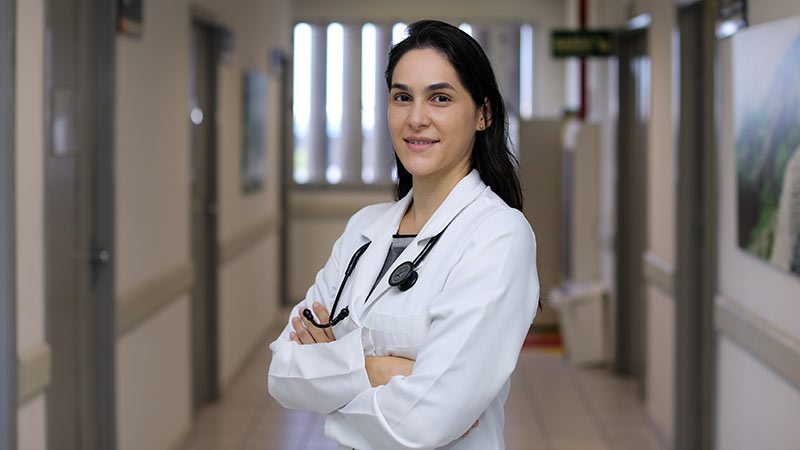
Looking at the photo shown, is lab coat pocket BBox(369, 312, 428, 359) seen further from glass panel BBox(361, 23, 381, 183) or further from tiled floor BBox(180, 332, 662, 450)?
glass panel BBox(361, 23, 381, 183)

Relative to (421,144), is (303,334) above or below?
below

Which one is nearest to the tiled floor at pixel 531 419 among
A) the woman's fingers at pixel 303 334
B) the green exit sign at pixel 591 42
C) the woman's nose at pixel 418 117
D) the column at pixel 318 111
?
the green exit sign at pixel 591 42

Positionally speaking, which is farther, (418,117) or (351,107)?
(351,107)

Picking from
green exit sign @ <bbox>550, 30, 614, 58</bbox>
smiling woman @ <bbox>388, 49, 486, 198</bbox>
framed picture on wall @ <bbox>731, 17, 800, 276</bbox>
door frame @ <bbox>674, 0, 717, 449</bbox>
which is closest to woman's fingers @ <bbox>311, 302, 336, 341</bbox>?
smiling woman @ <bbox>388, 49, 486, 198</bbox>

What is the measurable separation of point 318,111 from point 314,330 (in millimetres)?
7387

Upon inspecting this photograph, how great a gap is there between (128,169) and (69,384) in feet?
3.11

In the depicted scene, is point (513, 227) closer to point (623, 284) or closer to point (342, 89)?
point (623, 284)

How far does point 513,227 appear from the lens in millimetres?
1708

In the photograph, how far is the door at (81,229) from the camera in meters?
3.39

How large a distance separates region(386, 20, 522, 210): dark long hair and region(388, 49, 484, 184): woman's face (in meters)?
0.02

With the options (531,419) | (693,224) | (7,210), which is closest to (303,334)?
(7,210)

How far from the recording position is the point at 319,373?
180 centimetres

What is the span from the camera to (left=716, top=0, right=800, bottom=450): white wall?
3.00 metres

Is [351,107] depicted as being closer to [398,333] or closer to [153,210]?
[153,210]
